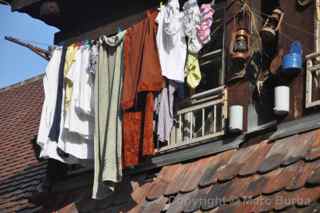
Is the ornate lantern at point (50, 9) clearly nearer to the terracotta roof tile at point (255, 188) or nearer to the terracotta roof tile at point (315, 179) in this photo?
the terracotta roof tile at point (255, 188)

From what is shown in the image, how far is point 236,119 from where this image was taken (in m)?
11.2

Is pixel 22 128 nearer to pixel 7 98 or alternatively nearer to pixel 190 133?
pixel 7 98

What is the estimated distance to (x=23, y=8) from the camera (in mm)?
14172

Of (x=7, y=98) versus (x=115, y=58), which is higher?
(x=7, y=98)

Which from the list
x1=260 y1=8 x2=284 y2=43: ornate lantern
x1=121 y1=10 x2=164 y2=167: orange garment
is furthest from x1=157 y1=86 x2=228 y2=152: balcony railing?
x1=260 y1=8 x2=284 y2=43: ornate lantern

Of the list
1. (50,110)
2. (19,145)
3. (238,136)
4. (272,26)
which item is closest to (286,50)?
(272,26)

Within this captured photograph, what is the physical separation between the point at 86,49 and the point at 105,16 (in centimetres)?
94

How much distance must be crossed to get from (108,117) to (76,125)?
0.59 metres

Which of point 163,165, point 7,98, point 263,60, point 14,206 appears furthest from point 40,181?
point 7,98

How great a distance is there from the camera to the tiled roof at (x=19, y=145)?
1489 centimetres

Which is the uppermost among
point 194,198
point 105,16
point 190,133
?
point 105,16

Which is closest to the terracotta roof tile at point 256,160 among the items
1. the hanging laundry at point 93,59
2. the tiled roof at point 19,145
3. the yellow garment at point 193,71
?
the yellow garment at point 193,71

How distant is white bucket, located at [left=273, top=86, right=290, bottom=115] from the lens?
35.0 ft

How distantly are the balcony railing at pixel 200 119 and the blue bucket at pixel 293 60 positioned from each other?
0.99m
